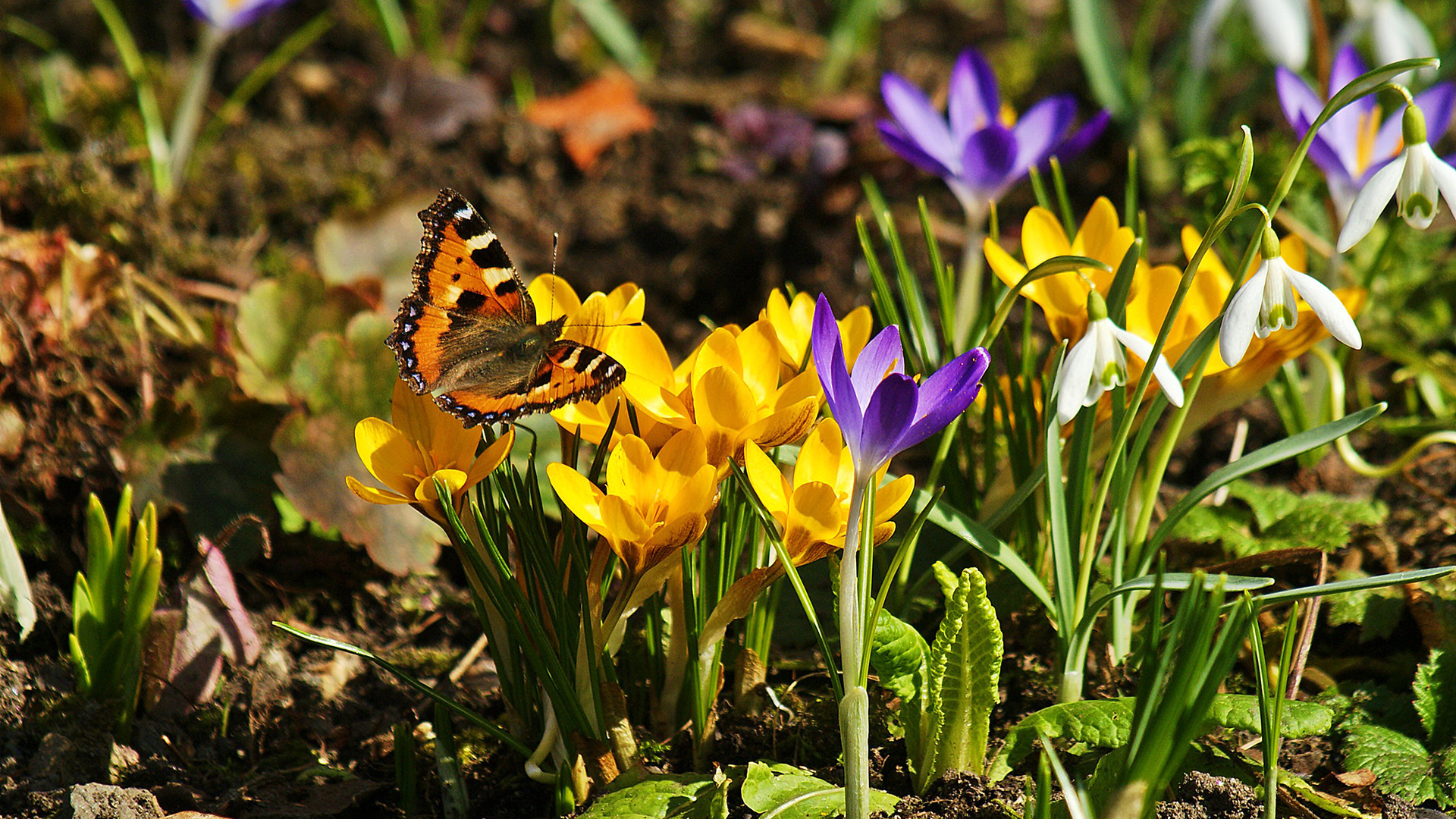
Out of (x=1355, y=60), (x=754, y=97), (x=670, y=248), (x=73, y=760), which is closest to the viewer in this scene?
(x=73, y=760)

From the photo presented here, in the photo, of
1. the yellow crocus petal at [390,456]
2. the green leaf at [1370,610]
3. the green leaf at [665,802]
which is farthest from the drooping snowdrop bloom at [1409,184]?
the yellow crocus petal at [390,456]

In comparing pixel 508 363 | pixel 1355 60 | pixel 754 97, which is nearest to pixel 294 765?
pixel 508 363

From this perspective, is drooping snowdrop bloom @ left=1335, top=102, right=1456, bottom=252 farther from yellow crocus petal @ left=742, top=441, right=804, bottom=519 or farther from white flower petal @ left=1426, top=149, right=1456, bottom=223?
yellow crocus petal @ left=742, top=441, right=804, bottom=519

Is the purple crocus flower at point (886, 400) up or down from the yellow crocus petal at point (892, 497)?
up

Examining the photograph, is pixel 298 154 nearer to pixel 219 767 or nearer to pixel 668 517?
pixel 219 767

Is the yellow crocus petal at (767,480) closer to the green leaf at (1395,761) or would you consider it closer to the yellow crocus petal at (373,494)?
the yellow crocus petal at (373,494)
